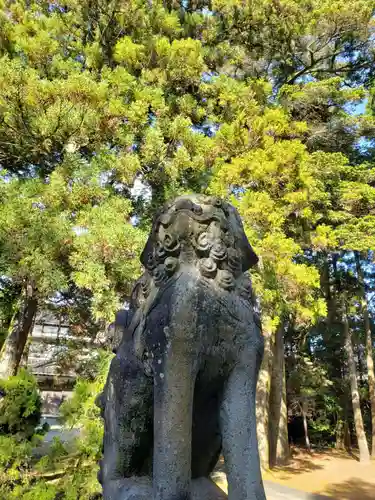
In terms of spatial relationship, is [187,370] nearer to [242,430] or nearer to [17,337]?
[242,430]

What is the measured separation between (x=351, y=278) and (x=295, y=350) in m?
3.47

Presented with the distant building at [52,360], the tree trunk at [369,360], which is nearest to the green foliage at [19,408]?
the distant building at [52,360]

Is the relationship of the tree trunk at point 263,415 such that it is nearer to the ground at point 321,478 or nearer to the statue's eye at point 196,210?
the ground at point 321,478

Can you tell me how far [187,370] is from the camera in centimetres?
149

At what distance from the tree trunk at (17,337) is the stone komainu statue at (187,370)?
5.38 meters

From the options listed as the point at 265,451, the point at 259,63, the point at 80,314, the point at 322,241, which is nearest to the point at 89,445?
the point at 80,314

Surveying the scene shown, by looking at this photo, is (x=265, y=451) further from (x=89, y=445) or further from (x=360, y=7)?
(x=360, y=7)

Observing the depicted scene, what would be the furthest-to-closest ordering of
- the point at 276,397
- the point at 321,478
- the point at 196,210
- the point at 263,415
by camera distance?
the point at 276,397
the point at 321,478
the point at 263,415
the point at 196,210

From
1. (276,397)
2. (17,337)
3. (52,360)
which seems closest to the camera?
(17,337)

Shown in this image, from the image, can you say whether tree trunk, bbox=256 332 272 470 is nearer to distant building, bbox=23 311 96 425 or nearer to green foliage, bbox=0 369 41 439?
distant building, bbox=23 311 96 425

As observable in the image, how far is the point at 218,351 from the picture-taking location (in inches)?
61.2

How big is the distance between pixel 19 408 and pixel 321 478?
8.31 metres

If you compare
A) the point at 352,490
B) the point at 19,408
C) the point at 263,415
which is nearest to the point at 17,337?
the point at 19,408

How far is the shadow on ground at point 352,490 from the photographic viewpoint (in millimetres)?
8594
